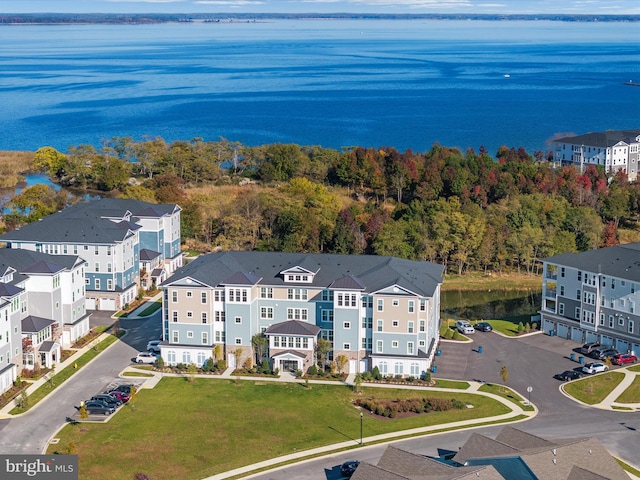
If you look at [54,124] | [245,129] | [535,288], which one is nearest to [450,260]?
[535,288]

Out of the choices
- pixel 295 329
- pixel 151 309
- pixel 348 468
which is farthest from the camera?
pixel 151 309

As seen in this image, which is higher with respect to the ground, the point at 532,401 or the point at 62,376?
the point at 62,376

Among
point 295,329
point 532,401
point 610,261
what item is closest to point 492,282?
point 610,261

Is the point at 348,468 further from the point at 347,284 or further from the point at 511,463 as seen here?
the point at 347,284

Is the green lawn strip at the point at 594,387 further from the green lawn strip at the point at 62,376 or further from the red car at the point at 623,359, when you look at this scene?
the green lawn strip at the point at 62,376

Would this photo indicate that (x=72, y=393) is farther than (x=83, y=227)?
No

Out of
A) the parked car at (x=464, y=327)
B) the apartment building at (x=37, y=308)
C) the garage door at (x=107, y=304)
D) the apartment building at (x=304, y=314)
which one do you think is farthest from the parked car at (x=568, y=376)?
the garage door at (x=107, y=304)

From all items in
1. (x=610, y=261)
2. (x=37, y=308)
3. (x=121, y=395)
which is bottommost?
(x=121, y=395)

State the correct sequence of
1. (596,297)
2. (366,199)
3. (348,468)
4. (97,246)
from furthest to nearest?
(366,199) → (97,246) → (596,297) → (348,468)
